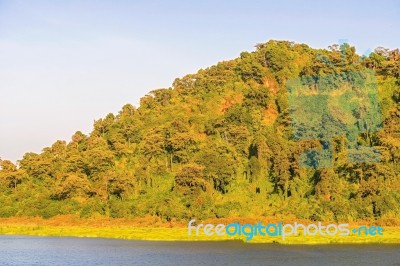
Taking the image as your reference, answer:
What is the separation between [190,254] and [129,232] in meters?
26.0

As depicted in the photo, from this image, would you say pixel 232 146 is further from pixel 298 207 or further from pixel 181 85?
pixel 181 85

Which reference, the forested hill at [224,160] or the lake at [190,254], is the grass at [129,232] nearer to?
the forested hill at [224,160]

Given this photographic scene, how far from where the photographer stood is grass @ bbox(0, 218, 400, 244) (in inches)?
2506

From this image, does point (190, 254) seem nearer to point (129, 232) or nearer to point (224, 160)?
point (129, 232)

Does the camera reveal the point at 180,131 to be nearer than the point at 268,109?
Yes

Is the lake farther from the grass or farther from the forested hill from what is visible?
the forested hill

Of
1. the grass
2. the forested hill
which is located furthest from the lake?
the forested hill

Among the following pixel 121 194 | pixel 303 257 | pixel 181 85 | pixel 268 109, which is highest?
pixel 181 85

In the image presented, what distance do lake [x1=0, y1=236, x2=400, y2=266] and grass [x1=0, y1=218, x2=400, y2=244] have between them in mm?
3906

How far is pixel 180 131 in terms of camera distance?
336 ft

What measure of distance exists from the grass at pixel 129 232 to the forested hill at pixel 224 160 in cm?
229

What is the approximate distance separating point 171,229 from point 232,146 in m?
25.6

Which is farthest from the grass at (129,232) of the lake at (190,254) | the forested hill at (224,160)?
the lake at (190,254)

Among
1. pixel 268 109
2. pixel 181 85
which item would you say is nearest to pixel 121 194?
pixel 268 109
